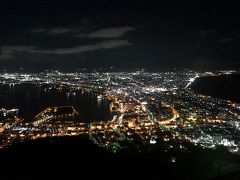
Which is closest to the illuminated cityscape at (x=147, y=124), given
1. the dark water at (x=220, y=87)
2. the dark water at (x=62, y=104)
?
the dark water at (x=62, y=104)

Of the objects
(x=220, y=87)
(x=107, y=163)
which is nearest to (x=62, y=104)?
(x=220, y=87)

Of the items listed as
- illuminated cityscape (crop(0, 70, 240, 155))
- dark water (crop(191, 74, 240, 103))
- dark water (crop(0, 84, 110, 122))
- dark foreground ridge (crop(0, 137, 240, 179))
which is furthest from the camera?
dark water (crop(191, 74, 240, 103))

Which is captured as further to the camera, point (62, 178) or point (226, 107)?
point (226, 107)

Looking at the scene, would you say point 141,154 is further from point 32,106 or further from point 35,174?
point 32,106

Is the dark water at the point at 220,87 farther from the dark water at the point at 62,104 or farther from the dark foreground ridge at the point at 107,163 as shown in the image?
the dark foreground ridge at the point at 107,163

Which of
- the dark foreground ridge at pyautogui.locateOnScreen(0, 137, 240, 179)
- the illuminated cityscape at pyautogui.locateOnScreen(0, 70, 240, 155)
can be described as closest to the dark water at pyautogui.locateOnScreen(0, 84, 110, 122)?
the illuminated cityscape at pyautogui.locateOnScreen(0, 70, 240, 155)

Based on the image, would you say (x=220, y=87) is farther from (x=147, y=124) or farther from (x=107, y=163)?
(x=107, y=163)

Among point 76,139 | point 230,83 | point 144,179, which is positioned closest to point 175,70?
point 230,83

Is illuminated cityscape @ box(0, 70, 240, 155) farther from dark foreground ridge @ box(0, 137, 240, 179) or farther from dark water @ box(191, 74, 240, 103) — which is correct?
dark water @ box(191, 74, 240, 103)
